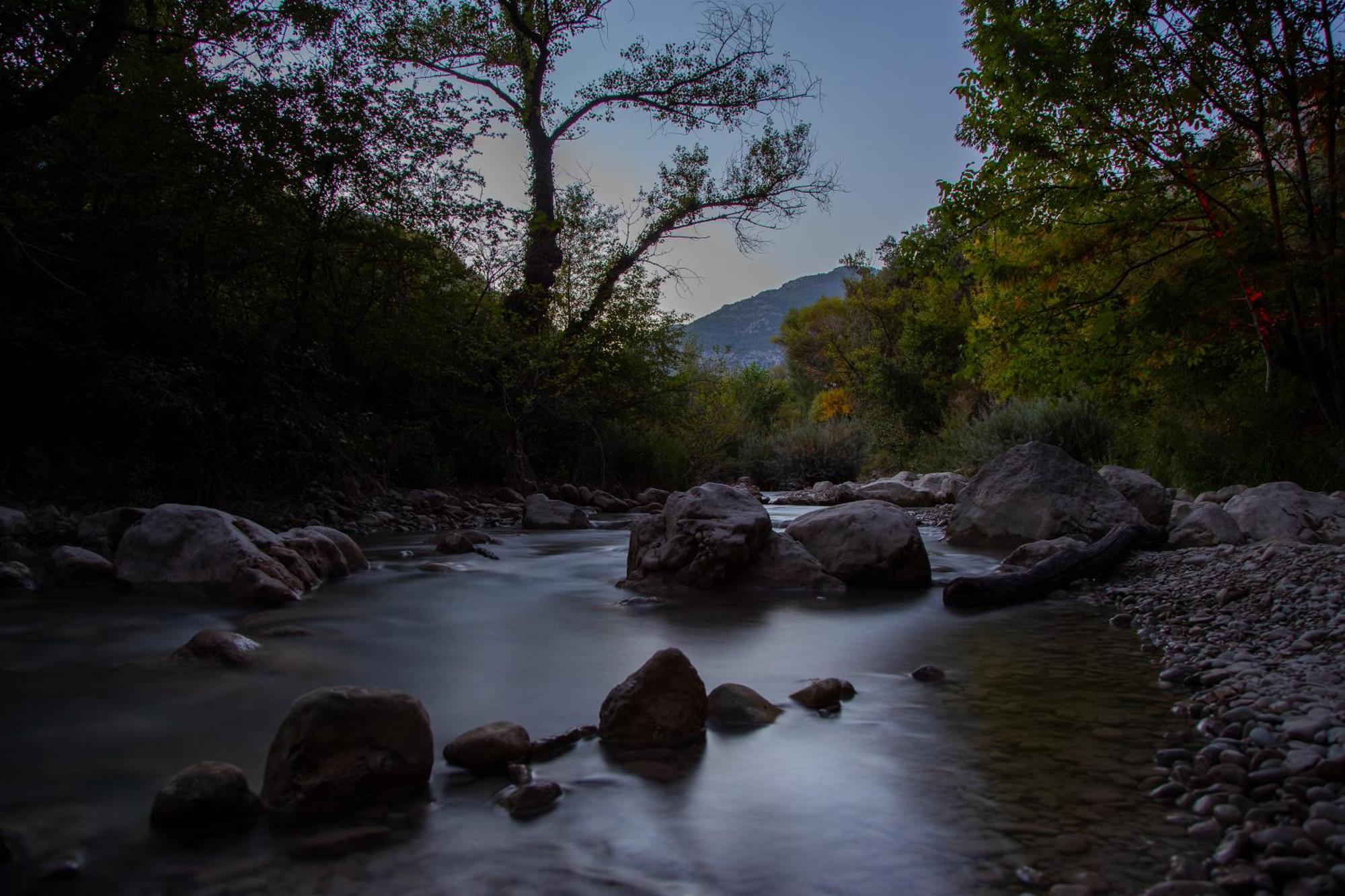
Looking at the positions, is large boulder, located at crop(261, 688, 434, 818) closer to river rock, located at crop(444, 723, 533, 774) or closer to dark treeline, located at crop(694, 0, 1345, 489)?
river rock, located at crop(444, 723, 533, 774)

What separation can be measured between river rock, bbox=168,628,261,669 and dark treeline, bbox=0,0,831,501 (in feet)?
15.6

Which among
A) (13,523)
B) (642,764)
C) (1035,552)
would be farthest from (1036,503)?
(13,523)

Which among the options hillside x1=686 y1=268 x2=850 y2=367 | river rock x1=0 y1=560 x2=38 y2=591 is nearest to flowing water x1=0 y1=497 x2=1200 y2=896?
river rock x1=0 y1=560 x2=38 y2=591

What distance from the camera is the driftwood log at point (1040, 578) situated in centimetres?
506

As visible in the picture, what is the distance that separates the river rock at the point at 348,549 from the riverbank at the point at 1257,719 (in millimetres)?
5649

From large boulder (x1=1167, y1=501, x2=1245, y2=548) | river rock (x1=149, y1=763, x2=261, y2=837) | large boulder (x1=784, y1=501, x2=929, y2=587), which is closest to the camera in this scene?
river rock (x1=149, y1=763, x2=261, y2=837)

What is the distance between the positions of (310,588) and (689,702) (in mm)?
3925

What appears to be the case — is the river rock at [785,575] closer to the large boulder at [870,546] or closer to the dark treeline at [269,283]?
the large boulder at [870,546]

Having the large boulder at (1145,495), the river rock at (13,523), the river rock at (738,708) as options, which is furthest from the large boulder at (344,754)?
the large boulder at (1145,495)

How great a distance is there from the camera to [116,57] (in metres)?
7.95

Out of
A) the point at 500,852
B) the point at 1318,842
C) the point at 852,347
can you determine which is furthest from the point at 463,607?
the point at 852,347

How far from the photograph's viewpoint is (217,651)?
3.54 meters

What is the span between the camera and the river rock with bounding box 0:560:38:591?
5082 mm

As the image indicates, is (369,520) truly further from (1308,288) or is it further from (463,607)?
(1308,288)
